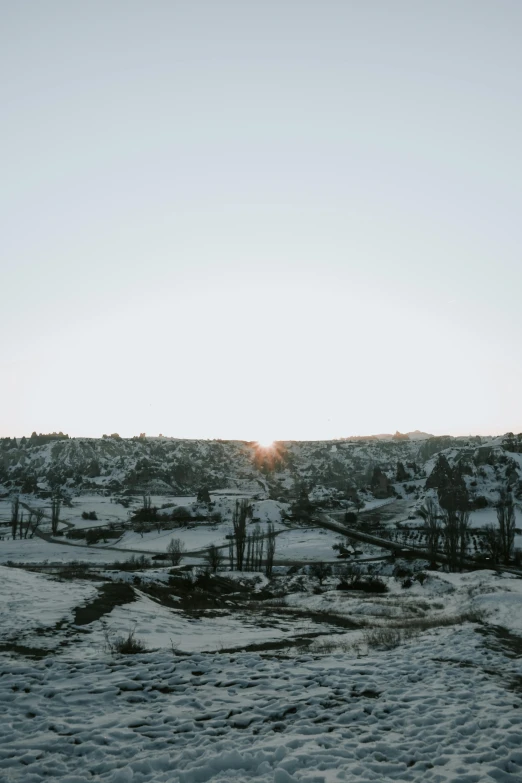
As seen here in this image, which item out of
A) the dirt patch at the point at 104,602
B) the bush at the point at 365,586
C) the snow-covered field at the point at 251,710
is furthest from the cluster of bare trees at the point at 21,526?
the snow-covered field at the point at 251,710

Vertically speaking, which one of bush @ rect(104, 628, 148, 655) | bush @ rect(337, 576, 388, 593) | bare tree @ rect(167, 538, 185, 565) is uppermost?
bush @ rect(104, 628, 148, 655)

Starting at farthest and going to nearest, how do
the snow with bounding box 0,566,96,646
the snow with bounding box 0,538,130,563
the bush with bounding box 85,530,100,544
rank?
1. the bush with bounding box 85,530,100,544
2. the snow with bounding box 0,538,130,563
3. the snow with bounding box 0,566,96,646

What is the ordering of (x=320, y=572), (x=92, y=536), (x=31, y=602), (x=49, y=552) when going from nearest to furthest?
A: (x=31, y=602)
(x=320, y=572)
(x=49, y=552)
(x=92, y=536)

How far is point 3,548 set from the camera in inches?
3622

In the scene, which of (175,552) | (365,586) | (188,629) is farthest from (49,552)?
(188,629)

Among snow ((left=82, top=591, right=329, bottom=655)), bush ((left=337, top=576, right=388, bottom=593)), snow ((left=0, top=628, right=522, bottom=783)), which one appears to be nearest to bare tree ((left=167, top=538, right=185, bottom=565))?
bush ((left=337, top=576, right=388, bottom=593))

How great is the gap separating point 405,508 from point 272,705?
5819 inches

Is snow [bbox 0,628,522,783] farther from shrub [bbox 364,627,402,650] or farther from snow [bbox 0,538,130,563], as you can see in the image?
snow [bbox 0,538,130,563]

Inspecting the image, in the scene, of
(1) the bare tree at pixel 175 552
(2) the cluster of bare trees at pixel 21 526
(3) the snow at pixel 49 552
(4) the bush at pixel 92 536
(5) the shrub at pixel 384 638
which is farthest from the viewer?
(2) the cluster of bare trees at pixel 21 526

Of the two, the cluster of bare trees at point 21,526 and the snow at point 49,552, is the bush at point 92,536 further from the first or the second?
the cluster of bare trees at point 21,526

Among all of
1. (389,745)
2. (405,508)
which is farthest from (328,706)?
(405,508)

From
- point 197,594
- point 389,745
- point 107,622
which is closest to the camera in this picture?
point 389,745

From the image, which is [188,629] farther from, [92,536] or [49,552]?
[92,536]

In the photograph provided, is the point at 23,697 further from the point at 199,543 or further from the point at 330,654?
the point at 199,543
